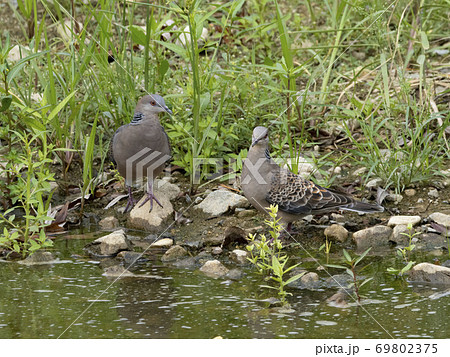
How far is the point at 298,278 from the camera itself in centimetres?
386

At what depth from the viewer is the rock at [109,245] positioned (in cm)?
450

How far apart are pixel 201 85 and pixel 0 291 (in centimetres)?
228

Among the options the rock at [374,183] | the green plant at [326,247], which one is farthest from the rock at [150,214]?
the rock at [374,183]

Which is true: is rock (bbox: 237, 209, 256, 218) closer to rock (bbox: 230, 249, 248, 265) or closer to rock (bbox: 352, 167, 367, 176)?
rock (bbox: 230, 249, 248, 265)

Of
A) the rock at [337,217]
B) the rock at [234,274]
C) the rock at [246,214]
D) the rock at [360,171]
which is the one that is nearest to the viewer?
the rock at [234,274]

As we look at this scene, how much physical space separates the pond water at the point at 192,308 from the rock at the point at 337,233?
38cm

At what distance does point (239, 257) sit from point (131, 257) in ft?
2.22

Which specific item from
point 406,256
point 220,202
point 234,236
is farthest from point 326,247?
point 220,202

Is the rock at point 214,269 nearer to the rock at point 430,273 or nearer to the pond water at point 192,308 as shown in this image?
the pond water at point 192,308

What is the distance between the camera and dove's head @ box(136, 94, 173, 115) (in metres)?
5.27

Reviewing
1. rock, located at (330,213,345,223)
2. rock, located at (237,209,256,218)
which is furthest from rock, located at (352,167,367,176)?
rock, located at (237,209,256,218)

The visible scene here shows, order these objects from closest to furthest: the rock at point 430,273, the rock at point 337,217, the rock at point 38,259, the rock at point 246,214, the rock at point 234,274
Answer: the rock at point 430,273
the rock at point 234,274
the rock at point 38,259
the rock at point 337,217
the rock at point 246,214

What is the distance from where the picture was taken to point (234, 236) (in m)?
4.58

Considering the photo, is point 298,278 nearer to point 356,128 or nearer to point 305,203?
point 305,203
